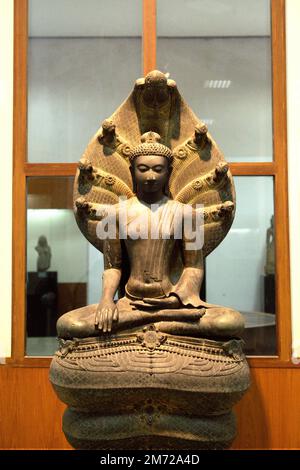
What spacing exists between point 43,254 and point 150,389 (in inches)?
69.4

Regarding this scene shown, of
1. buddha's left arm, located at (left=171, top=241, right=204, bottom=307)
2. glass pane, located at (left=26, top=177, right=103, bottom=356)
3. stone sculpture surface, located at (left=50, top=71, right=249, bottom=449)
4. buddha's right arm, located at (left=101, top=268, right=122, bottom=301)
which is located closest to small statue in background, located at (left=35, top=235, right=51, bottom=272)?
glass pane, located at (left=26, top=177, right=103, bottom=356)

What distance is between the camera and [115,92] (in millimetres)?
4172

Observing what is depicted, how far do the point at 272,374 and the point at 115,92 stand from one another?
2440mm

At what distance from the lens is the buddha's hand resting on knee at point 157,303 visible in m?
2.90

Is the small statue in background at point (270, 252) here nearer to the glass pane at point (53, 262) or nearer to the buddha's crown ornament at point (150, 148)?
the buddha's crown ornament at point (150, 148)

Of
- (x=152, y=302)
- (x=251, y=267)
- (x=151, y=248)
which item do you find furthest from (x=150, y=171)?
(x=251, y=267)

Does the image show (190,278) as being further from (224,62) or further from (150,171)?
(224,62)

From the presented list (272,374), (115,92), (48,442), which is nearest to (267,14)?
(115,92)

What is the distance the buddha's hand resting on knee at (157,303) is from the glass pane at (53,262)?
121 cm

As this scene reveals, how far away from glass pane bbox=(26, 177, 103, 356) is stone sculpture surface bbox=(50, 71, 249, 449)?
70 cm

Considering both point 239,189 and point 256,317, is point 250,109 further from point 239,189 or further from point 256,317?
point 256,317

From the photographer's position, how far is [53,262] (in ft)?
13.5

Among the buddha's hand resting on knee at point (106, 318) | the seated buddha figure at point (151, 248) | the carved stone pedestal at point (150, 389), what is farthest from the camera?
the seated buddha figure at point (151, 248)

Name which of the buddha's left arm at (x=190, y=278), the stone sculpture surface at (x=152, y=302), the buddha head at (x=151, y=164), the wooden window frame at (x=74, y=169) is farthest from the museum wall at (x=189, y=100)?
the buddha head at (x=151, y=164)
